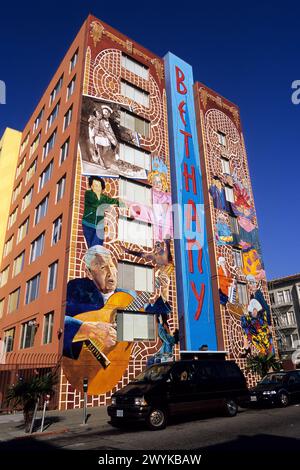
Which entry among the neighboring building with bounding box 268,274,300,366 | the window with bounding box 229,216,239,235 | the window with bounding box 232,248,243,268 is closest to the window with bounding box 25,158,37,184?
the window with bounding box 229,216,239,235

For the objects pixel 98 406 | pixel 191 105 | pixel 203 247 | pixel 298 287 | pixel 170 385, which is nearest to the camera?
pixel 170 385

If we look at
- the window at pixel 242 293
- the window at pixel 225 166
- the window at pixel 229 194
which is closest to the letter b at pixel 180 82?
the window at pixel 225 166

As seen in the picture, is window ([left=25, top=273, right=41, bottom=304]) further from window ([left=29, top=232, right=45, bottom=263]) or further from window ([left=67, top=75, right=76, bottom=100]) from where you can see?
window ([left=67, top=75, right=76, bottom=100])

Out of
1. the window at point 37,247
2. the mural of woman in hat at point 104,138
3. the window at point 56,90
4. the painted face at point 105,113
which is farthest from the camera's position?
the window at point 56,90

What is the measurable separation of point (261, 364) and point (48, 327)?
16.2 meters

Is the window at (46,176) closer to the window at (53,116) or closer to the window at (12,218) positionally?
the window at (53,116)

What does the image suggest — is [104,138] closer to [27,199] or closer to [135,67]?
[135,67]

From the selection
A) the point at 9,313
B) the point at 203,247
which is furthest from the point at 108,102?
the point at 9,313

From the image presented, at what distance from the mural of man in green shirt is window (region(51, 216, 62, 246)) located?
293 centimetres

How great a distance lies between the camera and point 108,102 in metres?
28.5

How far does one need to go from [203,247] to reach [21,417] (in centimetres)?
1945

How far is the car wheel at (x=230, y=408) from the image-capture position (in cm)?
1395

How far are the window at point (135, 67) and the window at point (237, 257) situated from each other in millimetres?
17865
